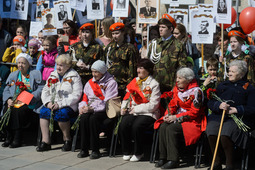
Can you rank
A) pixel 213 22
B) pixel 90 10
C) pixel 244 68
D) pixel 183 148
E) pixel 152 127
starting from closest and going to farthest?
pixel 244 68, pixel 152 127, pixel 183 148, pixel 213 22, pixel 90 10

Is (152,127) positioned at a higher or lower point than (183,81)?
lower

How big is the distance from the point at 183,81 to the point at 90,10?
11.7ft

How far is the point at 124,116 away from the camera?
6867 millimetres

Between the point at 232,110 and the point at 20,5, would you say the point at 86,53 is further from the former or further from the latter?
the point at 20,5

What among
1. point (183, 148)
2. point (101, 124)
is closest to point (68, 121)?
point (101, 124)

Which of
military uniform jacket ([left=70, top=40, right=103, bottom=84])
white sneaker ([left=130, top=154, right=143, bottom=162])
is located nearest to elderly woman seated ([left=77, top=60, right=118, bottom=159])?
military uniform jacket ([left=70, top=40, right=103, bottom=84])

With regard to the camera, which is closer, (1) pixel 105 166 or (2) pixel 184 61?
(1) pixel 105 166

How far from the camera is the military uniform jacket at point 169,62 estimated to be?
6965 millimetres

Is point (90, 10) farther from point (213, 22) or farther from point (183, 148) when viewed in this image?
point (183, 148)

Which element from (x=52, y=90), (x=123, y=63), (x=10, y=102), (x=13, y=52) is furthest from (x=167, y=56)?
(x=13, y=52)

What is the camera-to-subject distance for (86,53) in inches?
301

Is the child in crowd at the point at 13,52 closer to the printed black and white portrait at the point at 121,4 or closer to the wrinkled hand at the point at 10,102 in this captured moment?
the wrinkled hand at the point at 10,102

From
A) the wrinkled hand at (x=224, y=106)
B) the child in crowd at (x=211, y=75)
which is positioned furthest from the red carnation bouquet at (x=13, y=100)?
the wrinkled hand at (x=224, y=106)

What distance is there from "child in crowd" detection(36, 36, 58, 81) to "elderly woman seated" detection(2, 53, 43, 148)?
0.34 meters
